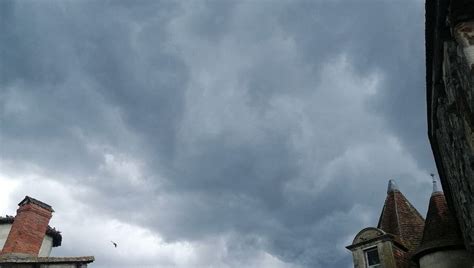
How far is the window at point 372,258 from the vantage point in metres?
14.4

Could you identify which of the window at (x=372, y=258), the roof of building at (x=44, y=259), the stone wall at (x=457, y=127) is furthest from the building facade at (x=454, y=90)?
the roof of building at (x=44, y=259)

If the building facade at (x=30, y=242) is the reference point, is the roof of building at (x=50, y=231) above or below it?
above

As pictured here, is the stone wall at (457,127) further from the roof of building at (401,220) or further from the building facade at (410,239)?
the roof of building at (401,220)

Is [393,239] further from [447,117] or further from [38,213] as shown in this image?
[38,213]

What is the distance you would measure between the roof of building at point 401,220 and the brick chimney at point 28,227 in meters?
13.1

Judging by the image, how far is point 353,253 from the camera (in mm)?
15000

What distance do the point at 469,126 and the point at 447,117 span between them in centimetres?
185

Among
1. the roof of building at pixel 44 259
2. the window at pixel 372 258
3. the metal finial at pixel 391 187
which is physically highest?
the metal finial at pixel 391 187

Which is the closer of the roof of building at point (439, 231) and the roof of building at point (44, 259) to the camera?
the roof of building at point (439, 231)

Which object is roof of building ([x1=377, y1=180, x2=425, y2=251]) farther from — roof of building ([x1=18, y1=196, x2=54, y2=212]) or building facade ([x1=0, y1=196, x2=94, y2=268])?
roof of building ([x1=18, y1=196, x2=54, y2=212])

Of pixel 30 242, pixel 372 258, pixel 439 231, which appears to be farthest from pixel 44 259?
pixel 439 231

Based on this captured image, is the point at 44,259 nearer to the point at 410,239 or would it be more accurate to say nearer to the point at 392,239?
the point at 392,239

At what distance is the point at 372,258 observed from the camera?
1466 centimetres

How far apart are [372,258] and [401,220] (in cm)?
270
